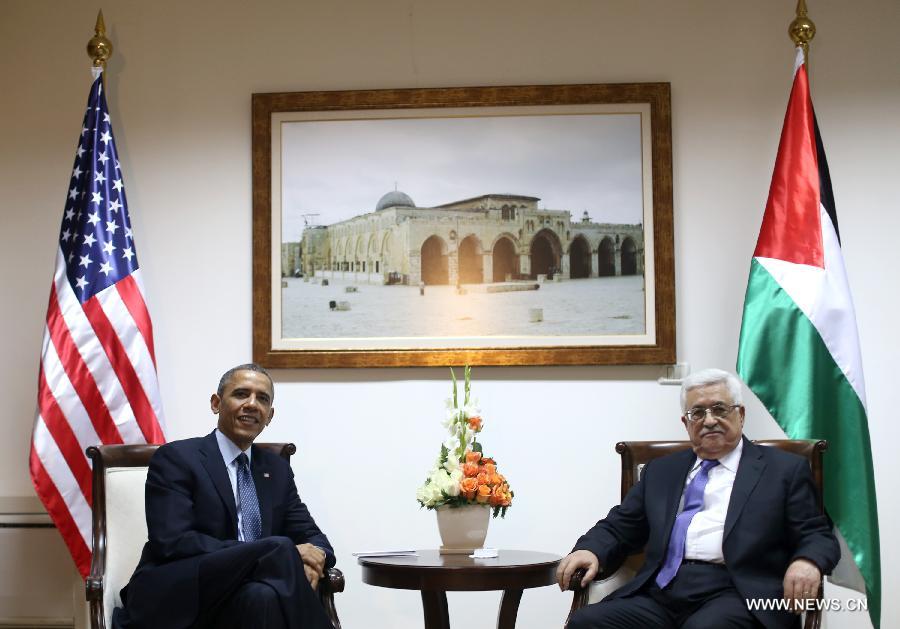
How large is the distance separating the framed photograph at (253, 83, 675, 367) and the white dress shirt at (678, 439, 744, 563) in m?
1.18

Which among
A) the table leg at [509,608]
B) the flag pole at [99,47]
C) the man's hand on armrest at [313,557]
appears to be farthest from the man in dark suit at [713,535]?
the flag pole at [99,47]

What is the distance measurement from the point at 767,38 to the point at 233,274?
8.90 ft

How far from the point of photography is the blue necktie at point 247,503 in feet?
12.1

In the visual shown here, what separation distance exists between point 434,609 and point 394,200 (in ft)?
6.21

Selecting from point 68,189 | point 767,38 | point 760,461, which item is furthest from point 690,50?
point 68,189

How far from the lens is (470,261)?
4.89 metres

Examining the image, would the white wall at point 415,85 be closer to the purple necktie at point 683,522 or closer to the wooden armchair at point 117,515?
the wooden armchair at point 117,515

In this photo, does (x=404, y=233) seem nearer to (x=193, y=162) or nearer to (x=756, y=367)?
(x=193, y=162)

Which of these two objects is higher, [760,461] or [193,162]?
[193,162]

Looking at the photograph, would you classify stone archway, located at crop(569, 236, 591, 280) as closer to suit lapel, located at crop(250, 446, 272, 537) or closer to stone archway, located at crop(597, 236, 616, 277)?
stone archway, located at crop(597, 236, 616, 277)

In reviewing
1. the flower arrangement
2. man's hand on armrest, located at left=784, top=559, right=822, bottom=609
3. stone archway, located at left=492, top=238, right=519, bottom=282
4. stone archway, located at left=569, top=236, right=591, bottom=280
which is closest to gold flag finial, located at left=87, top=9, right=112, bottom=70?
stone archway, located at left=492, top=238, right=519, bottom=282

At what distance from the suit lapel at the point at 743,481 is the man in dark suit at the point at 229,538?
1.36 m

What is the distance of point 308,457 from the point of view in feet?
15.9

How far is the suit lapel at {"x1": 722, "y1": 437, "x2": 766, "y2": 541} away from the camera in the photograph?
343cm
